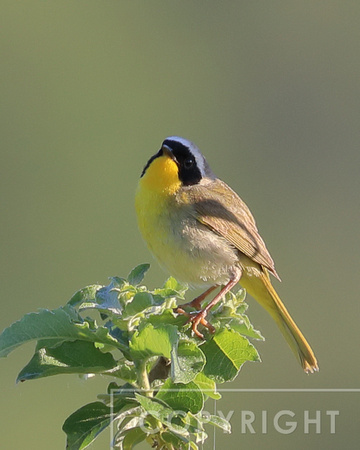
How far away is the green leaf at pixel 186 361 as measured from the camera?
1.89 meters

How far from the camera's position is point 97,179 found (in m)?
11.1

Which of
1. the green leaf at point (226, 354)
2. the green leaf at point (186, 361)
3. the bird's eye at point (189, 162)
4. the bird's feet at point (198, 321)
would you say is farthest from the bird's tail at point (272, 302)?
the green leaf at point (186, 361)

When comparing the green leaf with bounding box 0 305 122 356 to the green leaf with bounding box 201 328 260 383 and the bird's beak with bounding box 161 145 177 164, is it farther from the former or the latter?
the bird's beak with bounding box 161 145 177 164

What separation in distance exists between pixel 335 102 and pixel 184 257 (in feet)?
32.2

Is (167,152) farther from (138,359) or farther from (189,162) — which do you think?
(138,359)

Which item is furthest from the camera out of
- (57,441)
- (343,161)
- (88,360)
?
(343,161)

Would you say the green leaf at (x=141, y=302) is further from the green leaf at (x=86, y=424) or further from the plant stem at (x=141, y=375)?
the green leaf at (x=86, y=424)

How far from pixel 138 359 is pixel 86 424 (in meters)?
0.17

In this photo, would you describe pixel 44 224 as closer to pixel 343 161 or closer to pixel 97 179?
pixel 97 179

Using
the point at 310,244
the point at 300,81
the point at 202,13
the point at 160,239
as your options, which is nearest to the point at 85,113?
the point at 300,81

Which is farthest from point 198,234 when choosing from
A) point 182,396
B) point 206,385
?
point 182,396

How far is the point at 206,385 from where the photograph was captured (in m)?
2.18

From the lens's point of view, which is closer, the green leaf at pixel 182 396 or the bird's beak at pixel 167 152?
the green leaf at pixel 182 396

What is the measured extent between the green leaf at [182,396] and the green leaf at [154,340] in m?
0.07
